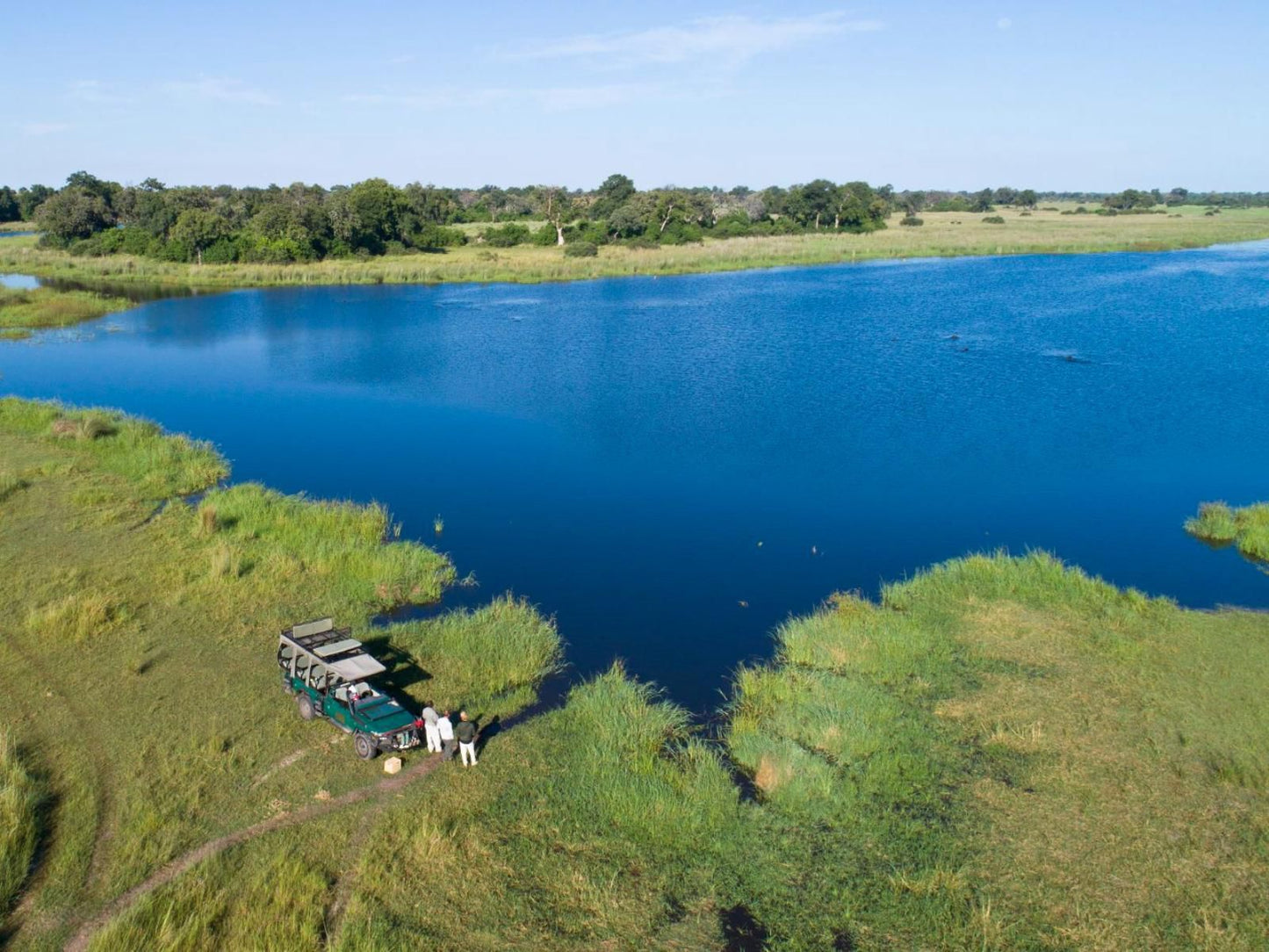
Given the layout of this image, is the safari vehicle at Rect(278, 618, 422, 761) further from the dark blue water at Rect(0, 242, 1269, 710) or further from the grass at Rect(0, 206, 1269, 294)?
the grass at Rect(0, 206, 1269, 294)

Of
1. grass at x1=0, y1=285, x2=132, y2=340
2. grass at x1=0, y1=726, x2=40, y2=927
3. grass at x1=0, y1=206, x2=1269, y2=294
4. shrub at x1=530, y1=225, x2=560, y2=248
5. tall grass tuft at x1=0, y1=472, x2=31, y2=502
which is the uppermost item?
shrub at x1=530, y1=225, x2=560, y2=248

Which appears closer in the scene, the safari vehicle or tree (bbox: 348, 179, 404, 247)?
the safari vehicle

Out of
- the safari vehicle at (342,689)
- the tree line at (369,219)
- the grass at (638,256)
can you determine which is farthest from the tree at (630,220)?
the safari vehicle at (342,689)

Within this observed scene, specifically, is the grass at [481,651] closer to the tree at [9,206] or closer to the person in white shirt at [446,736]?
the person in white shirt at [446,736]

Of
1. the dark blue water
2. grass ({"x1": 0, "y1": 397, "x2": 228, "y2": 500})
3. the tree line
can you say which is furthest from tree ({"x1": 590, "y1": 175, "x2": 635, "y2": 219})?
grass ({"x1": 0, "y1": 397, "x2": 228, "y2": 500})

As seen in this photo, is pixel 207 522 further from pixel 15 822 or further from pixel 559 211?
pixel 559 211

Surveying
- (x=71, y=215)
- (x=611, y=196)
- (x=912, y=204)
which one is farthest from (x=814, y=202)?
(x=71, y=215)

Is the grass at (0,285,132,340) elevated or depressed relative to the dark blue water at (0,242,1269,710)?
elevated
